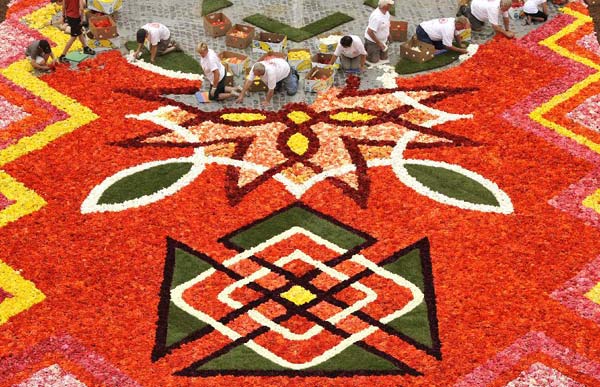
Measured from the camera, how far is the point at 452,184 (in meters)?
20.2

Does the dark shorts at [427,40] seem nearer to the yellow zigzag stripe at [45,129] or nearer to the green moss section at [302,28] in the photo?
the green moss section at [302,28]

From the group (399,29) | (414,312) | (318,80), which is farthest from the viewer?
(399,29)

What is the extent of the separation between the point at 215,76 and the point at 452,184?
19.3 ft

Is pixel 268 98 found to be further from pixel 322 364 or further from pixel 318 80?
pixel 322 364

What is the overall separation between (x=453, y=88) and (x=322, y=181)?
4.76 meters

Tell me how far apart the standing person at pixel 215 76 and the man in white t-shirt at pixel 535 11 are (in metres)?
8.02

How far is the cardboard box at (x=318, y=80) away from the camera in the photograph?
75.1ft

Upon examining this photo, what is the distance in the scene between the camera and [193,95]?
23.1m

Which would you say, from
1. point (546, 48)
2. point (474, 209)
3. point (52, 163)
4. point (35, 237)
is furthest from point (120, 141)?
point (546, 48)

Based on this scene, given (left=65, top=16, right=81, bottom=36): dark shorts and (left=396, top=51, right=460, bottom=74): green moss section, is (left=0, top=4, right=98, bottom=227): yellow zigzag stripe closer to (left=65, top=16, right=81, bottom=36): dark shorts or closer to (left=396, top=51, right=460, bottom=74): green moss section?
(left=65, top=16, right=81, bottom=36): dark shorts

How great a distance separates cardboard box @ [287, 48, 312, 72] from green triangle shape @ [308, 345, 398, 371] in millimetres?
8940

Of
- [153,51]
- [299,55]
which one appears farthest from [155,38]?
[299,55]

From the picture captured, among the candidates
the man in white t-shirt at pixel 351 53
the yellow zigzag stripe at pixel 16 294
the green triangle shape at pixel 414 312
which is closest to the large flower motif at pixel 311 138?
the man in white t-shirt at pixel 351 53

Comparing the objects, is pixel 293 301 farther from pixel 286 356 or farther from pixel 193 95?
pixel 193 95
